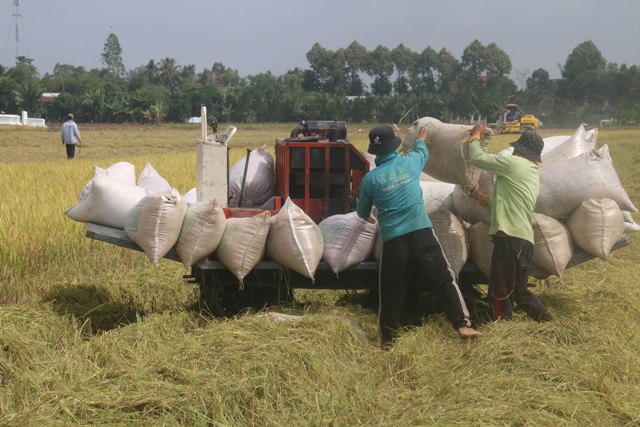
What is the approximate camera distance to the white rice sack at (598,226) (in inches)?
197

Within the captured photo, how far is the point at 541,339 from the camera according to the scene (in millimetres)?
4590

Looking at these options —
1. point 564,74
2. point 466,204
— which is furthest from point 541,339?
point 564,74

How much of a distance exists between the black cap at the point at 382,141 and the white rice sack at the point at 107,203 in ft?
5.86

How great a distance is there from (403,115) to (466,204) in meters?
0.83

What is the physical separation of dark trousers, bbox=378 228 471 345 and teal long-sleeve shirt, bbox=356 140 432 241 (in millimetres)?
66

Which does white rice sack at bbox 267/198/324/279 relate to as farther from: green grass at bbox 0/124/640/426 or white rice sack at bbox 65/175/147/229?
white rice sack at bbox 65/175/147/229

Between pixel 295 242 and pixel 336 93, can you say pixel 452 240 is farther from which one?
pixel 336 93

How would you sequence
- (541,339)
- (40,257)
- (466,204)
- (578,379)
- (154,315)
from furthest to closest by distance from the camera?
(40,257), (466,204), (154,315), (541,339), (578,379)

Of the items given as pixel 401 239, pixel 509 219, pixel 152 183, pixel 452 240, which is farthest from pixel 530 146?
pixel 152 183

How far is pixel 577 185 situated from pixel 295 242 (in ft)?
6.69

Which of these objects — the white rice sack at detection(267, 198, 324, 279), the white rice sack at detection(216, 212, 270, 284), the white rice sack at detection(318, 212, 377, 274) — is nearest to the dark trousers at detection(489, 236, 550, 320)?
the white rice sack at detection(318, 212, 377, 274)

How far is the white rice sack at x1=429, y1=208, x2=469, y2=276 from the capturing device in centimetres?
500

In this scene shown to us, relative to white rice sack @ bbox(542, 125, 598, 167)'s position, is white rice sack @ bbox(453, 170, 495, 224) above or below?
below

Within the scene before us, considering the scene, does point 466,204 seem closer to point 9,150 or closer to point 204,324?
point 204,324
